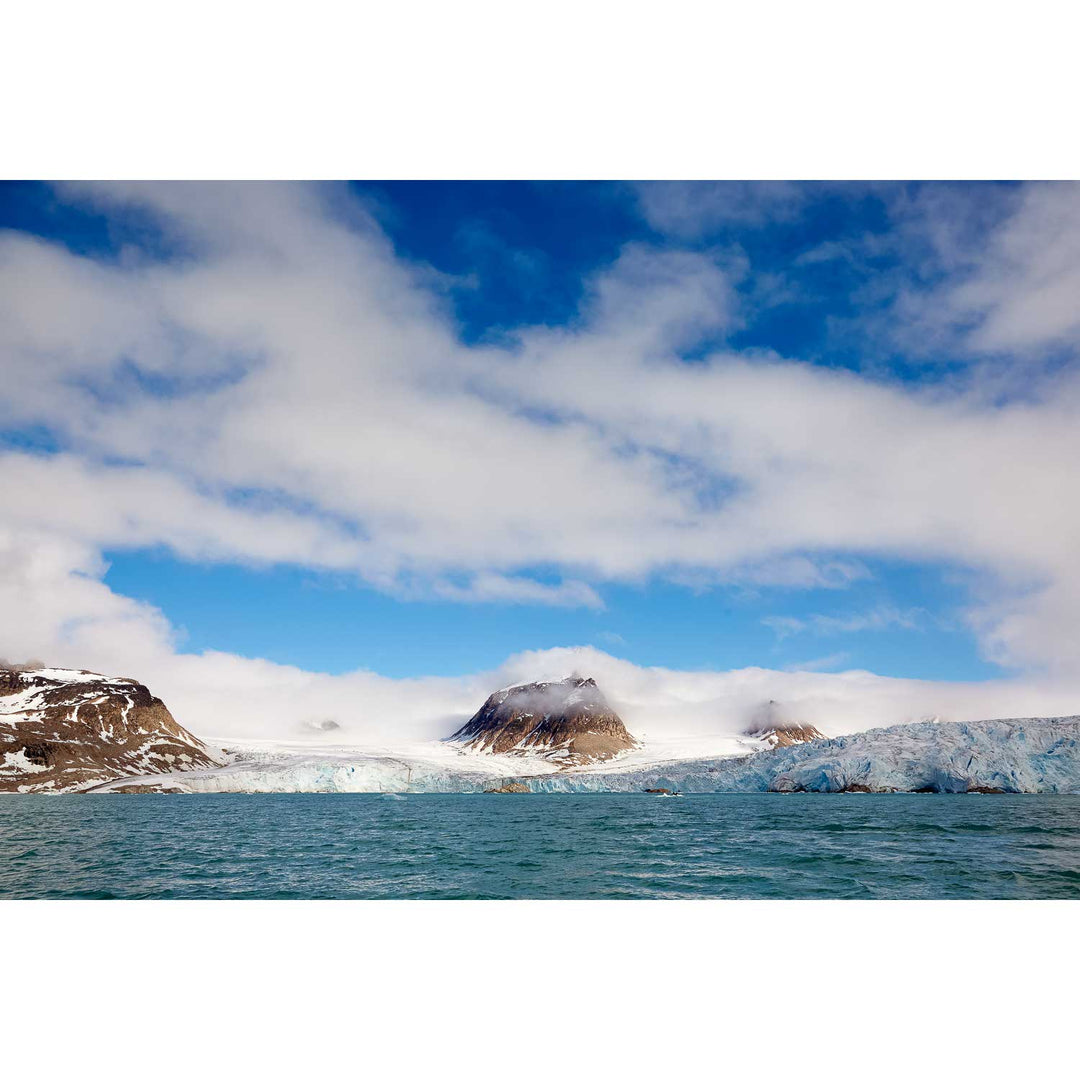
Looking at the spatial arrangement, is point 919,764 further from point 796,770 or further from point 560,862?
point 560,862

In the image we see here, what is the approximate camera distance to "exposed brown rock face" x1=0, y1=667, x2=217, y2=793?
126062 millimetres

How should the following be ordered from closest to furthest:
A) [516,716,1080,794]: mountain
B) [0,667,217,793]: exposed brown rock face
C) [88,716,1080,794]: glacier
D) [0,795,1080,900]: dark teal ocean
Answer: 1. [0,795,1080,900]: dark teal ocean
2. [516,716,1080,794]: mountain
3. [88,716,1080,794]: glacier
4. [0,667,217,793]: exposed brown rock face

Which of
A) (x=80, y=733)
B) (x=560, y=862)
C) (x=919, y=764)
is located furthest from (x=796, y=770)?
(x=80, y=733)

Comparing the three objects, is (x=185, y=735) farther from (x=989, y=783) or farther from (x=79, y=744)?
(x=989, y=783)

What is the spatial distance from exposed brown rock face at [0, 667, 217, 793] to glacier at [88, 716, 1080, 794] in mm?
13677

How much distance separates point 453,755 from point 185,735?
231 feet

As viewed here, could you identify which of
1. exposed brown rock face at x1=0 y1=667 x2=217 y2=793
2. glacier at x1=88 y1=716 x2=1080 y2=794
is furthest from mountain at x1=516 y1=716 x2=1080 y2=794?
exposed brown rock face at x1=0 y1=667 x2=217 y2=793

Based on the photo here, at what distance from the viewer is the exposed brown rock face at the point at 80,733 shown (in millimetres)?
126062

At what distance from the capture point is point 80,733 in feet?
473

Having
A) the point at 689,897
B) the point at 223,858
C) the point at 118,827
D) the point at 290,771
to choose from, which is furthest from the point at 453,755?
the point at 689,897

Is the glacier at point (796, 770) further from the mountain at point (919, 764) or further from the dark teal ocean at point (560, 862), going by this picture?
the dark teal ocean at point (560, 862)

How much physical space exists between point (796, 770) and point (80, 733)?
142477 millimetres

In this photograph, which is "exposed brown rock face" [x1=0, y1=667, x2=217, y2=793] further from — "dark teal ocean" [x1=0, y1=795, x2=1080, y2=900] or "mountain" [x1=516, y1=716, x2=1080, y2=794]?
"dark teal ocean" [x1=0, y1=795, x2=1080, y2=900]
